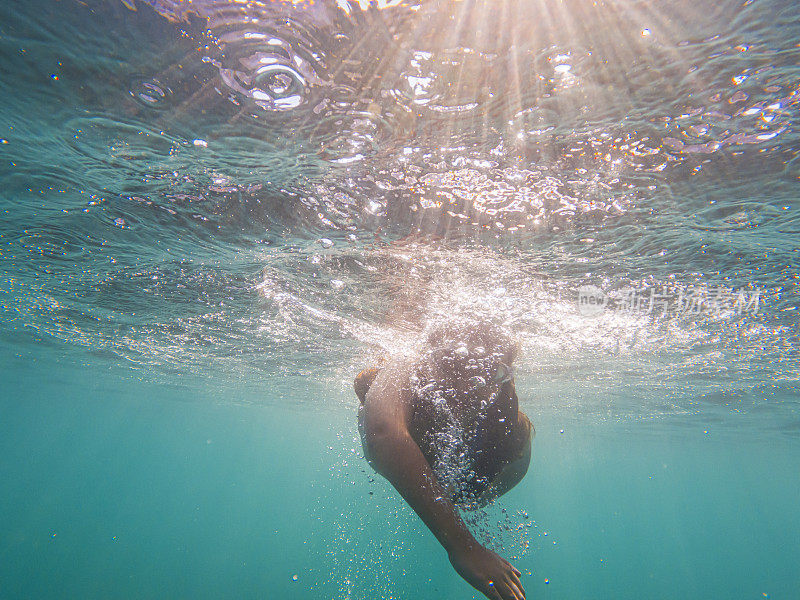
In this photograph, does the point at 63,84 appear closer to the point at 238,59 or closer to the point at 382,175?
the point at 238,59

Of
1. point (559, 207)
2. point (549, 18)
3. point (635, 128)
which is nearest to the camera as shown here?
point (549, 18)

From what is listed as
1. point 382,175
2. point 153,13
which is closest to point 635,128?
point 382,175

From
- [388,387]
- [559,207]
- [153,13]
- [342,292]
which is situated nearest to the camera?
[388,387]

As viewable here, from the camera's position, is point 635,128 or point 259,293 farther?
point 259,293

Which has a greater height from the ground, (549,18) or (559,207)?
(549,18)

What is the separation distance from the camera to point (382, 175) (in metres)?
5.84

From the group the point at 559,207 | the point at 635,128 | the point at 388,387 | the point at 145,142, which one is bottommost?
the point at 388,387

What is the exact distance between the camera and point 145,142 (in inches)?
217

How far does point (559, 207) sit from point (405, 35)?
3.77 metres

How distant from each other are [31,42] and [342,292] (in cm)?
774

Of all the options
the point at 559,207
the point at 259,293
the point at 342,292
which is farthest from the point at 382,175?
the point at 259,293

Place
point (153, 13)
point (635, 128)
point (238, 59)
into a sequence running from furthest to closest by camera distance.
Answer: point (635, 128) < point (238, 59) < point (153, 13)

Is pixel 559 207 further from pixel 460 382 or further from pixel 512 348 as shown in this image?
pixel 460 382

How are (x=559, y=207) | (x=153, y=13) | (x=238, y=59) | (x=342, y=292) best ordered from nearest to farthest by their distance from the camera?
1. (x=153, y=13)
2. (x=238, y=59)
3. (x=559, y=207)
4. (x=342, y=292)
